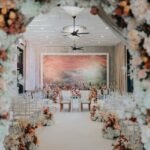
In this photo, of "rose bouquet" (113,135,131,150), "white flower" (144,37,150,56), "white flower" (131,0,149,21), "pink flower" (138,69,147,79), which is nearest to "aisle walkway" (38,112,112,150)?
"rose bouquet" (113,135,131,150)

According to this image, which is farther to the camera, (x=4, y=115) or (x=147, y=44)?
(x=4, y=115)

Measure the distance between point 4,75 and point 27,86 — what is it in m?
18.9

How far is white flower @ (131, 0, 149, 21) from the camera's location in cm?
329

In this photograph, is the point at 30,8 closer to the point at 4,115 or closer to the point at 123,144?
the point at 4,115

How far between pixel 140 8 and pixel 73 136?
673cm

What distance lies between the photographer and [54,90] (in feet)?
67.9

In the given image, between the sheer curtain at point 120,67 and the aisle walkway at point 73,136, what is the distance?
Result: 7569 mm

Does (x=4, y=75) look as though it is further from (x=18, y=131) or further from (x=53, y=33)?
(x=53, y=33)

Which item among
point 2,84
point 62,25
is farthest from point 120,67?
point 2,84

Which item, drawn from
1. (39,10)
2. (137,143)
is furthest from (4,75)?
(137,143)

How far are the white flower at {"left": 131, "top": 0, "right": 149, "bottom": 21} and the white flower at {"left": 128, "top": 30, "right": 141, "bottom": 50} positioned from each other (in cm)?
16

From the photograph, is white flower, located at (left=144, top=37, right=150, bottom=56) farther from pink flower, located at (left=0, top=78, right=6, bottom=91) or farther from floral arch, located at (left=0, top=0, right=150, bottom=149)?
pink flower, located at (left=0, top=78, right=6, bottom=91)

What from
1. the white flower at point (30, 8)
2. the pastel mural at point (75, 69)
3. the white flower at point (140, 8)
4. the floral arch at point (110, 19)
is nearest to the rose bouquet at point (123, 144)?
the floral arch at point (110, 19)

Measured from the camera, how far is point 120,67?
2077cm
